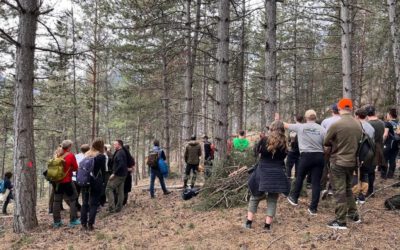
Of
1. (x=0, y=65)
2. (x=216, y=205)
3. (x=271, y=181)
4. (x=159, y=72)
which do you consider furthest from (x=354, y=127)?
(x=159, y=72)

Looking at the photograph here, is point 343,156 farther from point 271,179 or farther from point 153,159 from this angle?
point 153,159

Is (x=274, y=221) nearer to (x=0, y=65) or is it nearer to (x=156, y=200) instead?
(x=156, y=200)

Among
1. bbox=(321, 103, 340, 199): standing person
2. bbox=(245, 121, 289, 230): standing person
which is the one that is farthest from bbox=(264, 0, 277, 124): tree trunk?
bbox=(245, 121, 289, 230): standing person

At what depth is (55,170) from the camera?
26.2ft

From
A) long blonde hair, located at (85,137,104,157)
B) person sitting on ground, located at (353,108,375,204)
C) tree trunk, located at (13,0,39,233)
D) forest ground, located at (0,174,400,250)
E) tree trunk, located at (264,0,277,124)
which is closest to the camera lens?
forest ground, located at (0,174,400,250)

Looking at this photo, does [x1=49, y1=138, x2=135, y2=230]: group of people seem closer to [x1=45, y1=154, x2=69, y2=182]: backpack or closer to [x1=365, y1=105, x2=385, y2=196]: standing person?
[x1=45, y1=154, x2=69, y2=182]: backpack

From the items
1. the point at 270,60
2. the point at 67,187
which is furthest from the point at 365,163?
the point at 67,187

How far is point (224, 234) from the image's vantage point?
19.9 ft

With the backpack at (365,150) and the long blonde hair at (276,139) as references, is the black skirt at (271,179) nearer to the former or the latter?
the long blonde hair at (276,139)

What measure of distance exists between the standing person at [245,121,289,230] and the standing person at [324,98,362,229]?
0.80m

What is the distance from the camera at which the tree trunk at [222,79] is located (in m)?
9.73

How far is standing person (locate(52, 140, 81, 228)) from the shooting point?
8.19 metres

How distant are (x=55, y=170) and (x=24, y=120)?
4.32ft

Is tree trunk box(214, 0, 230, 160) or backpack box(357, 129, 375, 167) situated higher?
tree trunk box(214, 0, 230, 160)
